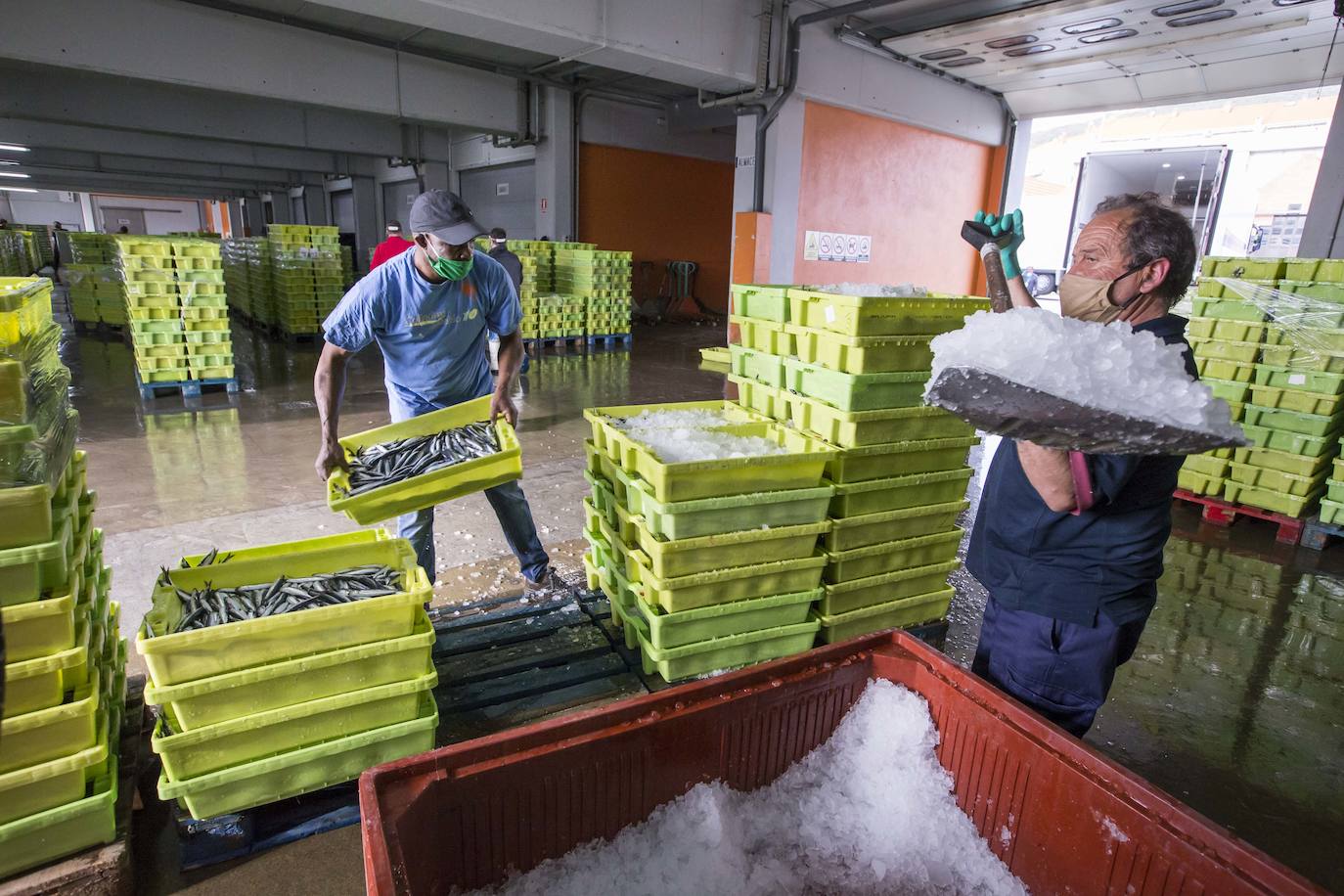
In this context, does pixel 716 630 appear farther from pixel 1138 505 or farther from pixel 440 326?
pixel 440 326

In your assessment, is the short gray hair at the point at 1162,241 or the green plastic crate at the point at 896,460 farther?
the green plastic crate at the point at 896,460

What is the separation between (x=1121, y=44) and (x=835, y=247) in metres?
5.20

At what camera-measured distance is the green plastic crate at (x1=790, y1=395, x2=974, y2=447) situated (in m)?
3.13

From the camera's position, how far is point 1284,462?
536 cm

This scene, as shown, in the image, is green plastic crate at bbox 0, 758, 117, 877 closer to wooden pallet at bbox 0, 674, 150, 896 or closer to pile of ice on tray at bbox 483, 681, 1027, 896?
wooden pallet at bbox 0, 674, 150, 896

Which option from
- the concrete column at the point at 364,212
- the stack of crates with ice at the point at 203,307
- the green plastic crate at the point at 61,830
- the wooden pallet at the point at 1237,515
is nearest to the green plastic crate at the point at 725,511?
the green plastic crate at the point at 61,830

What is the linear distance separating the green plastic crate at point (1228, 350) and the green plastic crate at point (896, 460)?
10.5ft

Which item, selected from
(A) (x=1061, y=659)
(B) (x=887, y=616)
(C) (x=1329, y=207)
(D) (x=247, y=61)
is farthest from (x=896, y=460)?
(D) (x=247, y=61)

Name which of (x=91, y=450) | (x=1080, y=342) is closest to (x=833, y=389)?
(x=1080, y=342)

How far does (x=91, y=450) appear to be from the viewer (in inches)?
265

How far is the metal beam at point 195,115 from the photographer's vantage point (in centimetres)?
1349

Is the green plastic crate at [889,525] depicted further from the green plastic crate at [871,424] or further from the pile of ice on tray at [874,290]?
the pile of ice on tray at [874,290]

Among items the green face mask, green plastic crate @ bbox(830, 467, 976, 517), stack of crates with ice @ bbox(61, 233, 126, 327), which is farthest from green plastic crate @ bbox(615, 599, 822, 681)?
stack of crates with ice @ bbox(61, 233, 126, 327)

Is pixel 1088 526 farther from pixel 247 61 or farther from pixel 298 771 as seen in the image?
pixel 247 61
